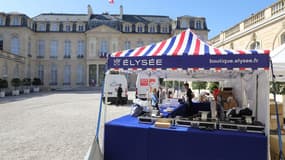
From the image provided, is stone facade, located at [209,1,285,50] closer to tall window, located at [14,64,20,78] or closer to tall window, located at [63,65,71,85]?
tall window, located at [14,64,20,78]

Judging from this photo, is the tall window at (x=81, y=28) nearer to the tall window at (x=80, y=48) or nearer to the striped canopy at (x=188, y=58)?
the tall window at (x=80, y=48)

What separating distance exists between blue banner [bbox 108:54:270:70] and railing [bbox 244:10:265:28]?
9.47m

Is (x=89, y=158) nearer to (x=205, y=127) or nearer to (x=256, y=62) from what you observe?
(x=205, y=127)

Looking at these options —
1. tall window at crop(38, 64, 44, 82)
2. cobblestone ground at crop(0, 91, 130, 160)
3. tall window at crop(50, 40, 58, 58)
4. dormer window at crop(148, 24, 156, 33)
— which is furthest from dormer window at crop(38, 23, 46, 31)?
cobblestone ground at crop(0, 91, 130, 160)

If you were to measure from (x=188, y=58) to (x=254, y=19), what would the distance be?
1055 cm

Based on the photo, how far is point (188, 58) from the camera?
3816 mm

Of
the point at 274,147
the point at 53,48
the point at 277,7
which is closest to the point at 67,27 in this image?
the point at 53,48

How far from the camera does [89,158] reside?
3.85 meters

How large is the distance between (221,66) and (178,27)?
1605 inches

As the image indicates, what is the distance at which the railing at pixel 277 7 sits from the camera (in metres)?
9.70

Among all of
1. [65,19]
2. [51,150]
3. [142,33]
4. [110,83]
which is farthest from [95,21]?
[51,150]

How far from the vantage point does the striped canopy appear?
11.5 feet

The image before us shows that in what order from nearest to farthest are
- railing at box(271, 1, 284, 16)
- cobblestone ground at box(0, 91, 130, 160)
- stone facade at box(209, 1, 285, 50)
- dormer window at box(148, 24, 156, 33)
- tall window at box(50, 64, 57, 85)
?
cobblestone ground at box(0, 91, 130, 160) < railing at box(271, 1, 284, 16) < stone facade at box(209, 1, 285, 50) < tall window at box(50, 64, 57, 85) < dormer window at box(148, 24, 156, 33)

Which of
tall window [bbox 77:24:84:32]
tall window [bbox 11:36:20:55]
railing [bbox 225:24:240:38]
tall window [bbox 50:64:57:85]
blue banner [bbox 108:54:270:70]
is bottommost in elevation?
blue banner [bbox 108:54:270:70]
